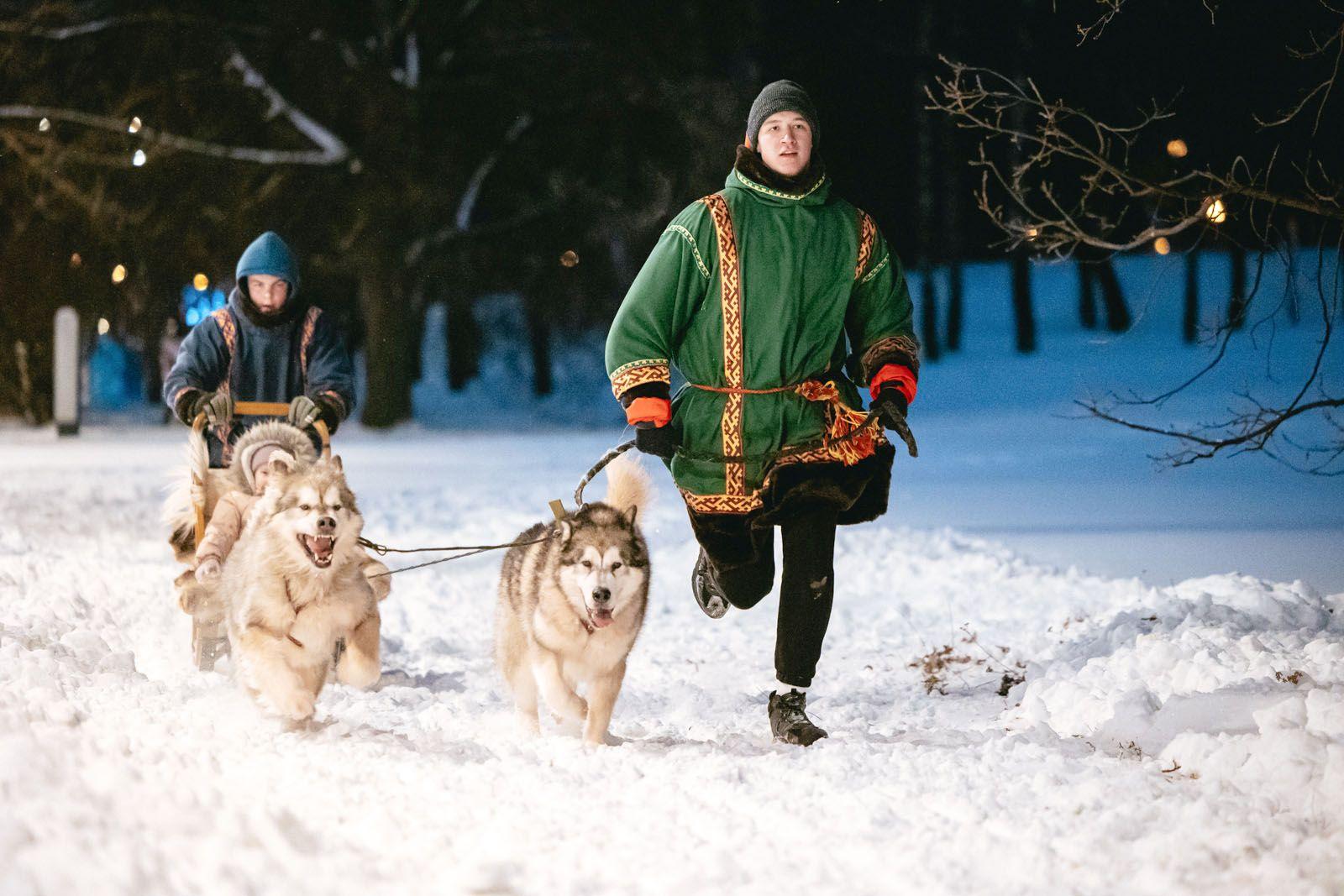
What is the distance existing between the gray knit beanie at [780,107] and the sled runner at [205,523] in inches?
107

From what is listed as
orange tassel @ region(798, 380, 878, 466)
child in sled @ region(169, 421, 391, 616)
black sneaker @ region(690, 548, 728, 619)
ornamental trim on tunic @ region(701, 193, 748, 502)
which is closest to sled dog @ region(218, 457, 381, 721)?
child in sled @ region(169, 421, 391, 616)

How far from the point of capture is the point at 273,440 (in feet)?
22.2

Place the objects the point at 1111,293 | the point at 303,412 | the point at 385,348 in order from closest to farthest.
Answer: the point at 303,412, the point at 385,348, the point at 1111,293

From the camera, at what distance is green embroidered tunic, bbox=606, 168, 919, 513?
5.38 meters

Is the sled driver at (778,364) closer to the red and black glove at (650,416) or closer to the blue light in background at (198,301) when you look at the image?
the red and black glove at (650,416)

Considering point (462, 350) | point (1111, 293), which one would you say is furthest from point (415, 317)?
point (1111, 293)

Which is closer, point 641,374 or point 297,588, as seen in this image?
point 641,374

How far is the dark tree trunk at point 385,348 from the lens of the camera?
88.6ft

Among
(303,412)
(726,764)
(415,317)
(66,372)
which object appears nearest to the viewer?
(726,764)

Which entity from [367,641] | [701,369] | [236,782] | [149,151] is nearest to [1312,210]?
[701,369]

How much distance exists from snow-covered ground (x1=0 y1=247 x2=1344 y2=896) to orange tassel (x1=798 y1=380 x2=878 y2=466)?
1.04m

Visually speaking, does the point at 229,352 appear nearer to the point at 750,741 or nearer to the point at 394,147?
the point at 750,741

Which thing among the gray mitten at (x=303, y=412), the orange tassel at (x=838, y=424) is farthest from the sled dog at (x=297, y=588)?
the orange tassel at (x=838, y=424)

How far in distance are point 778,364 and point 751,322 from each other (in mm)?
189
